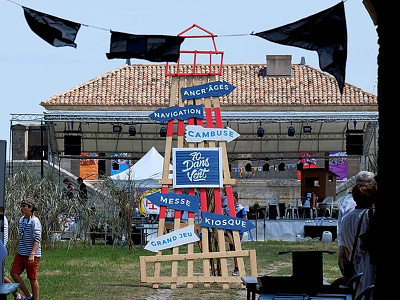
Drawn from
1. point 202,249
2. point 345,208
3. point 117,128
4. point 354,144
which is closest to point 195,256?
point 202,249

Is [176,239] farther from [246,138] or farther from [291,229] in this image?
[246,138]

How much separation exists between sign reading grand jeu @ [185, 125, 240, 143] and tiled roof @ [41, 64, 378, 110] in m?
35.3

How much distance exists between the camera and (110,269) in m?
17.5

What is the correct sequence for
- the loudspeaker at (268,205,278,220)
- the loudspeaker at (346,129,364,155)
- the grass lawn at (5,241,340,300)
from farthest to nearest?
the loudspeaker at (268,205,278,220)
the loudspeaker at (346,129,364,155)
the grass lawn at (5,241,340,300)

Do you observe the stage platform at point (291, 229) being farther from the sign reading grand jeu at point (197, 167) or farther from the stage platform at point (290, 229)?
the sign reading grand jeu at point (197, 167)

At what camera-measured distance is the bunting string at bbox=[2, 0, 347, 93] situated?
425 inches

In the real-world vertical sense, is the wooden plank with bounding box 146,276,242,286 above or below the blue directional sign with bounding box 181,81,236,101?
below

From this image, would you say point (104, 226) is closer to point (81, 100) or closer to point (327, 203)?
point (327, 203)

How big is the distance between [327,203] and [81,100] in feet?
62.4

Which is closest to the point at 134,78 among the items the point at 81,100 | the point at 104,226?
the point at 81,100

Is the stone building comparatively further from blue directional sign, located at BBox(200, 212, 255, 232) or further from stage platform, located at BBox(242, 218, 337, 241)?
blue directional sign, located at BBox(200, 212, 255, 232)

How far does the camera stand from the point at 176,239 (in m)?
13.8

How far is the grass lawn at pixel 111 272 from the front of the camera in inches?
515

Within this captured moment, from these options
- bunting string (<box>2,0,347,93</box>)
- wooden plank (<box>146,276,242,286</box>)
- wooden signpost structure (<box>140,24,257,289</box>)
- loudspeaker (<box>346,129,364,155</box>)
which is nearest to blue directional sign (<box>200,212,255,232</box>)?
wooden signpost structure (<box>140,24,257,289</box>)
